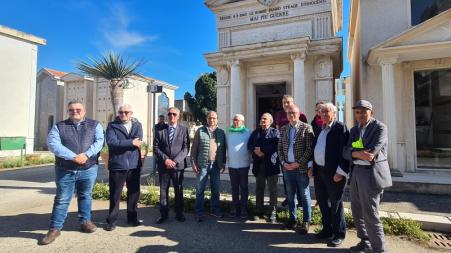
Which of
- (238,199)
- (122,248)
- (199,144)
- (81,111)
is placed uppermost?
(81,111)

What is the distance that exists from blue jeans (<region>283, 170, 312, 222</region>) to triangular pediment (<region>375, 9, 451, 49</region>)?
521 cm

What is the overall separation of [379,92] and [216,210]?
623 cm

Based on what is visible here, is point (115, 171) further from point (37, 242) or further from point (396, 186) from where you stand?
point (396, 186)

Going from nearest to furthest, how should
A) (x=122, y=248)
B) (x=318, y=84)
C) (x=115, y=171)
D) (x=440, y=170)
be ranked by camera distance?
(x=122, y=248)
(x=115, y=171)
(x=440, y=170)
(x=318, y=84)

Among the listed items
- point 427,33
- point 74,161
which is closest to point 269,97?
point 427,33

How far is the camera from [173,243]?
3.68 metres

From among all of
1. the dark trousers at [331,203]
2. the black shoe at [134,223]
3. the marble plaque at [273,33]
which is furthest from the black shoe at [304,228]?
the marble plaque at [273,33]

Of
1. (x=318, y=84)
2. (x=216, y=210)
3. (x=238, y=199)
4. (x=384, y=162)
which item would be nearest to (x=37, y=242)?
(x=216, y=210)

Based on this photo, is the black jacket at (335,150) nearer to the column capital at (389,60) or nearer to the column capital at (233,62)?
the column capital at (389,60)

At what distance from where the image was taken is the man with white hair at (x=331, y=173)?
3.60 metres

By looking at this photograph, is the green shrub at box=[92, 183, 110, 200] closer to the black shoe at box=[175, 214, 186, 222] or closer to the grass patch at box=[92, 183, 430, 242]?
the grass patch at box=[92, 183, 430, 242]

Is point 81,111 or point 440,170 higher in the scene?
point 81,111

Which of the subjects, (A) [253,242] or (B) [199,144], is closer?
(A) [253,242]

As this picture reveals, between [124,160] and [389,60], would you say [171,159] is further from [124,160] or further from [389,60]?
[389,60]
